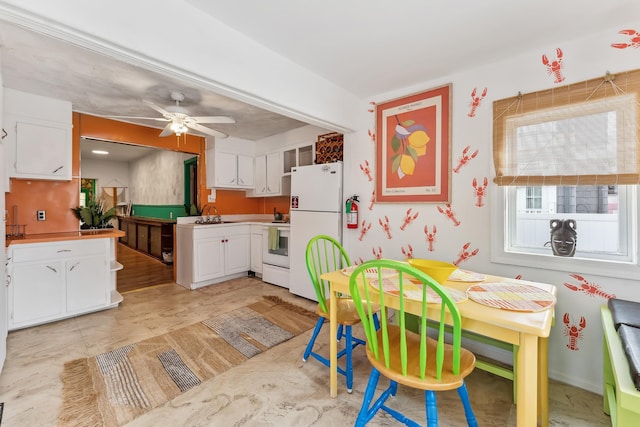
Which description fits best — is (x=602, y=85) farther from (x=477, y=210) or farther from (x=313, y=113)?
(x=313, y=113)

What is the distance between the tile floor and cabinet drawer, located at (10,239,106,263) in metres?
0.67

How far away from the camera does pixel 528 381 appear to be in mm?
→ 1062

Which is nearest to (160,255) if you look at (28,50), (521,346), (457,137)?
(28,50)

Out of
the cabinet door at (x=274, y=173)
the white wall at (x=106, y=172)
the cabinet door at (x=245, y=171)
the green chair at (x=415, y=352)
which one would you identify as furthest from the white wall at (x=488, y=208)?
the white wall at (x=106, y=172)

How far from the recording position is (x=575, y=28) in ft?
5.65

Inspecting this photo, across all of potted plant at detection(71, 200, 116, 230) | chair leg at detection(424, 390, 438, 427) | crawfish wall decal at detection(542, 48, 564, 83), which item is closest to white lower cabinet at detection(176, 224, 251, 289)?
potted plant at detection(71, 200, 116, 230)

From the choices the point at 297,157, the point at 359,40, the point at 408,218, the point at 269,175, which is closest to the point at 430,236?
the point at 408,218

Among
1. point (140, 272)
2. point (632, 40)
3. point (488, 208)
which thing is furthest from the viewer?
point (140, 272)

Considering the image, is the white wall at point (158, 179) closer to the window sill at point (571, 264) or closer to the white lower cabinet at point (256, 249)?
the white lower cabinet at point (256, 249)

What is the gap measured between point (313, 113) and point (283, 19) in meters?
0.81

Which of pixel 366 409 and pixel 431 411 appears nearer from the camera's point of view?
pixel 431 411

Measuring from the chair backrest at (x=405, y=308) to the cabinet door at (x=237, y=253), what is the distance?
118 inches

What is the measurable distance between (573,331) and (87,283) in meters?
4.22

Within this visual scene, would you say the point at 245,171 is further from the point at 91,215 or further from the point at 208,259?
the point at 91,215
